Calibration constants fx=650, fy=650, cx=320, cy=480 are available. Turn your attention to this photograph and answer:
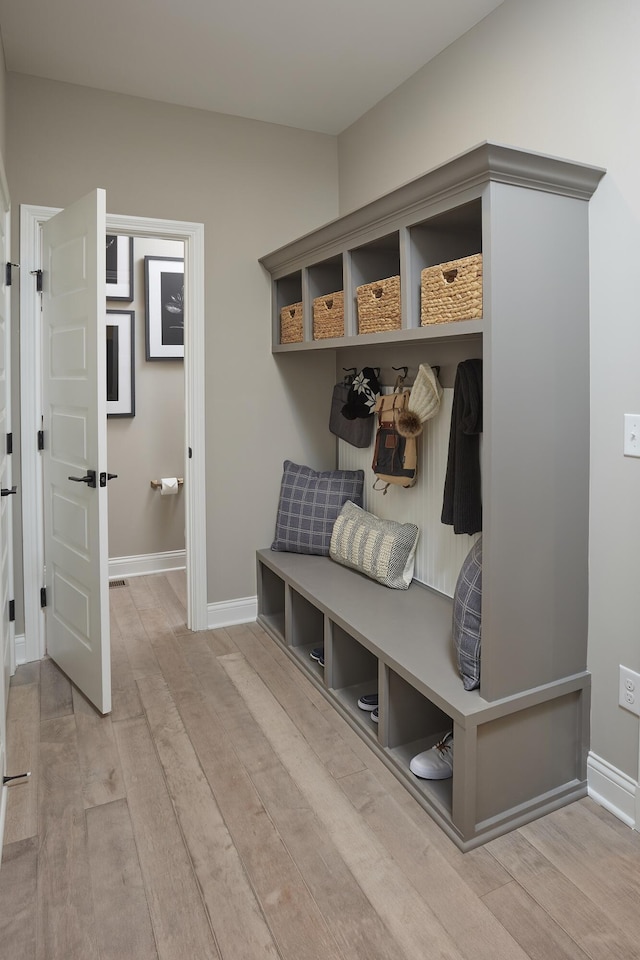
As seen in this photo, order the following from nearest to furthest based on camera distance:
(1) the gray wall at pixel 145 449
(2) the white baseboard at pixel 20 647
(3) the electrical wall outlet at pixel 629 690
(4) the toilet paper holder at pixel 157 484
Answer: (3) the electrical wall outlet at pixel 629 690, (2) the white baseboard at pixel 20 647, (1) the gray wall at pixel 145 449, (4) the toilet paper holder at pixel 157 484

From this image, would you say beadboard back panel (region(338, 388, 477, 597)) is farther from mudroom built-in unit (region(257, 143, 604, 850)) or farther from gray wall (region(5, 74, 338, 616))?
gray wall (region(5, 74, 338, 616))

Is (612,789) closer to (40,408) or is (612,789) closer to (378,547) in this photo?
(378,547)

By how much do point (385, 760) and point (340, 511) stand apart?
132 centimetres

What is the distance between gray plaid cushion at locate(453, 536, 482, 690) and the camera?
1911 millimetres

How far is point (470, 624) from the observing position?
1.94 m

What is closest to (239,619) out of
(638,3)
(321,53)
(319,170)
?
(319,170)

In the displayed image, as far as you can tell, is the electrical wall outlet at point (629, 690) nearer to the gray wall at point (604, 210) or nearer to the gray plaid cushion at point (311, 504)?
the gray wall at point (604, 210)

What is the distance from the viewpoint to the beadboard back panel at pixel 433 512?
2.61 metres

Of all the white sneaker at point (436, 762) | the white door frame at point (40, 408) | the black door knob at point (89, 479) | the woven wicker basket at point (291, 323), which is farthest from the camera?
the woven wicker basket at point (291, 323)

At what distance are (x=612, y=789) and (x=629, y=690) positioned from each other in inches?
12.8

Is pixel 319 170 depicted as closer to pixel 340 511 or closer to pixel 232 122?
pixel 232 122

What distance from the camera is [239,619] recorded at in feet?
11.3

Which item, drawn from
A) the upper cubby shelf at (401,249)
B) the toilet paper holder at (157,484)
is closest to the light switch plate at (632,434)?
the upper cubby shelf at (401,249)

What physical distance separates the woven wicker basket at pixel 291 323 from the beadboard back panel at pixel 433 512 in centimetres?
82
